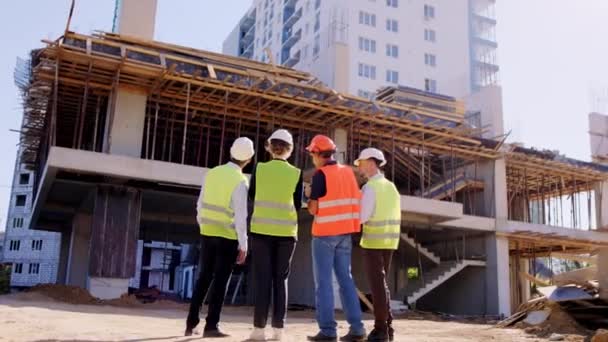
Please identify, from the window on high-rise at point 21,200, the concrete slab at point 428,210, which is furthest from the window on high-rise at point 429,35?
the window on high-rise at point 21,200

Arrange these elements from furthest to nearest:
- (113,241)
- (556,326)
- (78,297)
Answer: (113,241) → (78,297) → (556,326)

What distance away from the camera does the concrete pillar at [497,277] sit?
874 inches

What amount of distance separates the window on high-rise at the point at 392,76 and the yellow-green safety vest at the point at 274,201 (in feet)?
147

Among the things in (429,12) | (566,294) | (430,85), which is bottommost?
(566,294)

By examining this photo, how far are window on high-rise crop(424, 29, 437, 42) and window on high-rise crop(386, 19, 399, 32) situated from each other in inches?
121

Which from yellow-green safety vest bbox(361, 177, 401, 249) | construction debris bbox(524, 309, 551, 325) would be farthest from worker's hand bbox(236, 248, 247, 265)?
construction debris bbox(524, 309, 551, 325)

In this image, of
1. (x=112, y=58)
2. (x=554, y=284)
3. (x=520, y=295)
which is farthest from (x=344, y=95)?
(x=520, y=295)

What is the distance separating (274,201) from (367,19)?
46392 millimetres

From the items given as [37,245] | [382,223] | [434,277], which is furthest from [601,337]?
[37,245]

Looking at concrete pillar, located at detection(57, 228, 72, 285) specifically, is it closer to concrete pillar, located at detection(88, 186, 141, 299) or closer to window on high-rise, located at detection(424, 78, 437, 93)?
concrete pillar, located at detection(88, 186, 141, 299)

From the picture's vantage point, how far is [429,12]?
53500mm

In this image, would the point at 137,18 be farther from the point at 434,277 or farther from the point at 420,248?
the point at 434,277

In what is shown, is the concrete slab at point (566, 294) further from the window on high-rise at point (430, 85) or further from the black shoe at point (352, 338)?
the window on high-rise at point (430, 85)

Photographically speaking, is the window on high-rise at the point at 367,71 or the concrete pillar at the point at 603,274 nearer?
the concrete pillar at the point at 603,274
